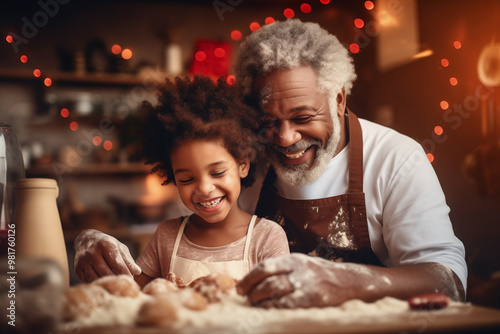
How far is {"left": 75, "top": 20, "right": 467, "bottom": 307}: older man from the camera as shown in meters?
1.19

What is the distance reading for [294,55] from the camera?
129 cm

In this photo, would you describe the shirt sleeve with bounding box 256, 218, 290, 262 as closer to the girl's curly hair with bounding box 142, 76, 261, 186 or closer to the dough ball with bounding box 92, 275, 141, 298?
the girl's curly hair with bounding box 142, 76, 261, 186

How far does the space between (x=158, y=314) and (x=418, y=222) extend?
0.75 metres

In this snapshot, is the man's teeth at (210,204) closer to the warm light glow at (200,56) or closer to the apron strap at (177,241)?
the apron strap at (177,241)

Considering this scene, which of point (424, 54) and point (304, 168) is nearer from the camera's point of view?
point (304, 168)

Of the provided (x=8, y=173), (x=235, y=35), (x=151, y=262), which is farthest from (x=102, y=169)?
(x=8, y=173)

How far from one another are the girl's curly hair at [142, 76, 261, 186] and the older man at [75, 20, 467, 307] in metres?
0.08

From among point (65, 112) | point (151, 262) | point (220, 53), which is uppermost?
point (220, 53)

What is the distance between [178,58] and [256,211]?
7.36 ft

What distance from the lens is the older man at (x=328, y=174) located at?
1.19 m

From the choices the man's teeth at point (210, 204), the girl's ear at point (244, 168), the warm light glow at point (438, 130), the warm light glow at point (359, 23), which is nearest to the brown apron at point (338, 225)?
the girl's ear at point (244, 168)

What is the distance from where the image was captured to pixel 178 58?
11.3 ft

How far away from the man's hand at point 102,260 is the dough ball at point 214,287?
27 cm

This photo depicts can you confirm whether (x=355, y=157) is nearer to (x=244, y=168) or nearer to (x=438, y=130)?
(x=244, y=168)
